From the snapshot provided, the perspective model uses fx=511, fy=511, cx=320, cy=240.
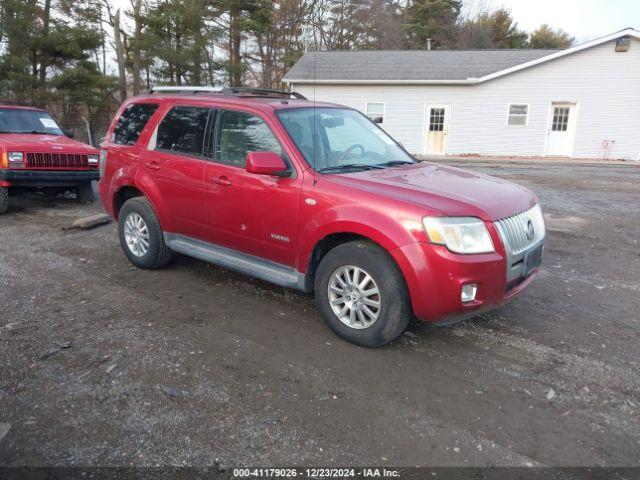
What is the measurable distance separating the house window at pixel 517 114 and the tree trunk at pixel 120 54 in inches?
690

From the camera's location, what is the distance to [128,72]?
28422 millimetres

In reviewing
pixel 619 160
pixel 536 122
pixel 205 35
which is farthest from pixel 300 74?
pixel 619 160

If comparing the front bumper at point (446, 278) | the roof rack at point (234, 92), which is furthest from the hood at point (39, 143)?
the front bumper at point (446, 278)

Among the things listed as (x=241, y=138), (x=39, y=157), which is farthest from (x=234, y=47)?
(x=241, y=138)

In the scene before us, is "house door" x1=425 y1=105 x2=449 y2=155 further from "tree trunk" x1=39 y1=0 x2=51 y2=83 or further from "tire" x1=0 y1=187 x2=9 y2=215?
"tire" x1=0 y1=187 x2=9 y2=215

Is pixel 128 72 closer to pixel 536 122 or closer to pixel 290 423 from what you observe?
pixel 536 122

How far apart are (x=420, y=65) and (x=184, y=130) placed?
2023cm

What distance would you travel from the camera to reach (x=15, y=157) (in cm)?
838

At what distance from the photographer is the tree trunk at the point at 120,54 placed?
2397 centimetres

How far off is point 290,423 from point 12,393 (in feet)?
5.95

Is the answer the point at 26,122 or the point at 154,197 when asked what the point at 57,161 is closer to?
the point at 26,122

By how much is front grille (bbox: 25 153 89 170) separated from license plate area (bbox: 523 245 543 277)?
26.2 feet

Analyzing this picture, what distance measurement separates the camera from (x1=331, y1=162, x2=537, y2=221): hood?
369cm

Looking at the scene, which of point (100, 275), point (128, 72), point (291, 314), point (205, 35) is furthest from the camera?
point (128, 72)
